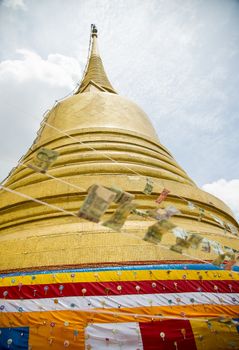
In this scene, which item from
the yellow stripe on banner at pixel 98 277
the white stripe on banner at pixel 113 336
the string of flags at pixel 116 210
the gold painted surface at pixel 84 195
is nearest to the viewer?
the string of flags at pixel 116 210

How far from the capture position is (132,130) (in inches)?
321

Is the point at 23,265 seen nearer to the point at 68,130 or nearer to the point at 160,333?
the point at 160,333

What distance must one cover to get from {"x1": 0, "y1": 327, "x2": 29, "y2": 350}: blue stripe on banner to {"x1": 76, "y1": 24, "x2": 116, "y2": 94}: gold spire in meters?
9.62

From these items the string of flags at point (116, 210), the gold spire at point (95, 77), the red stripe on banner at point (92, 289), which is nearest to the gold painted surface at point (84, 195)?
the red stripe on banner at point (92, 289)

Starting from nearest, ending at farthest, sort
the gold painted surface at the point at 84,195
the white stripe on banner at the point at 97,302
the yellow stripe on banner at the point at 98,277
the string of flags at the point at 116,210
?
1. the string of flags at the point at 116,210
2. the white stripe on banner at the point at 97,302
3. the yellow stripe on banner at the point at 98,277
4. the gold painted surface at the point at 84,195

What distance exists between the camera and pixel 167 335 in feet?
10.7

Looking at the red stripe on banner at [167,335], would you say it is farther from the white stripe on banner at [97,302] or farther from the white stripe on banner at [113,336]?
the white stripe on banner at [97,302]

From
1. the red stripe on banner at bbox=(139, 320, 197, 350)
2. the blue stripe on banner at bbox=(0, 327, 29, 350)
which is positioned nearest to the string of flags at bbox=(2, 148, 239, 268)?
the red stripe on banner at bbox=(139, 320, 197, 350)

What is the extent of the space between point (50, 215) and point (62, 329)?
2.10m

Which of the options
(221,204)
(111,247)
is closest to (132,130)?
(221,204)

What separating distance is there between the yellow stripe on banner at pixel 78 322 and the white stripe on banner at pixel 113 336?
0.05 m

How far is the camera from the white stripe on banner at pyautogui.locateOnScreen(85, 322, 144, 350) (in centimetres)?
317

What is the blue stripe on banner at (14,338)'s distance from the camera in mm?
3166

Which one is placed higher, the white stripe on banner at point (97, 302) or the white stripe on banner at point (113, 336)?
the white stripe on banner at point (97, 302)
